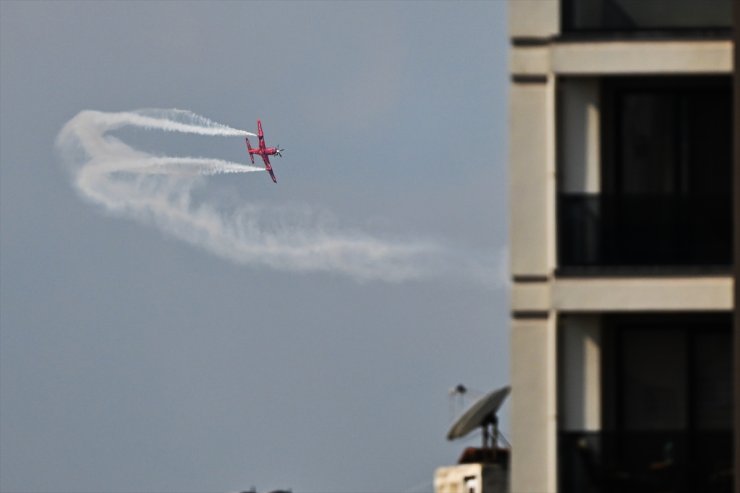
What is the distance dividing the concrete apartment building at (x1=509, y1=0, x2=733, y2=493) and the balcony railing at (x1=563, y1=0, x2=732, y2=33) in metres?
0.05

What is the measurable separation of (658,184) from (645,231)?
788 mm

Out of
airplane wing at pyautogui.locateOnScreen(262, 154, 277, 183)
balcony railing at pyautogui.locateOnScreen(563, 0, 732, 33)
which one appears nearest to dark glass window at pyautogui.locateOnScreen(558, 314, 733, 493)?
balcony railing at pyautogui.locateOnScreen(563, 0, 732, 33)

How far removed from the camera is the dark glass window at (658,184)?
33.5 meters

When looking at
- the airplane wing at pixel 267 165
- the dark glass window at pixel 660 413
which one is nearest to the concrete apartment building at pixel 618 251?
the dark glass window at pixel 660 413

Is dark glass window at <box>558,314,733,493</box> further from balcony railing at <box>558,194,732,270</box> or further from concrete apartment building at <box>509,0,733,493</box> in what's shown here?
balcony railing at <box>558,194,732,270</box>

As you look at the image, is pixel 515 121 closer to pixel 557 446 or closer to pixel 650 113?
pixel 650 113

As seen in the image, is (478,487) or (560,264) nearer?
(560,264)

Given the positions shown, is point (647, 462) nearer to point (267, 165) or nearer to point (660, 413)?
point (660, 413)

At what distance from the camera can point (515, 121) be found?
33938mm

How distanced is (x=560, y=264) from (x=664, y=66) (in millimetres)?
3141

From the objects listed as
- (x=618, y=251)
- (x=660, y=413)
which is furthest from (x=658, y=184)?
(x=660, y=413)

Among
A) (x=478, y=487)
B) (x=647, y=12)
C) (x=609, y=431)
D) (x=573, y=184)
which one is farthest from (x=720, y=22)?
(x=478, y=487)

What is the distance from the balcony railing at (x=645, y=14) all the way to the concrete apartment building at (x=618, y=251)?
5 cm

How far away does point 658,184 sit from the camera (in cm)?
3391
